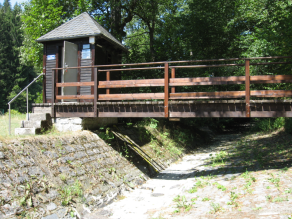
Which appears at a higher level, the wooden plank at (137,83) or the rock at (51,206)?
the wooden plank at (137,83)

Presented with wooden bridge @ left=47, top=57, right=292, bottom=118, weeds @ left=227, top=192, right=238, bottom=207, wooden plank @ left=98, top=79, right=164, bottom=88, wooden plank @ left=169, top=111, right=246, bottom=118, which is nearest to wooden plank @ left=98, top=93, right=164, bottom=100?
wooden bridge @ left=47, top=57, right=292, bottom=118

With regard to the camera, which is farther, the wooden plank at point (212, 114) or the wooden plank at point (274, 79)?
the wooden plank at point (212, 114)

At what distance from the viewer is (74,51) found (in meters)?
11.5

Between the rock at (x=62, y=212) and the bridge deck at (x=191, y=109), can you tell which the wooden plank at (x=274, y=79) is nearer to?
the bridge deck at (x=191, y=109)

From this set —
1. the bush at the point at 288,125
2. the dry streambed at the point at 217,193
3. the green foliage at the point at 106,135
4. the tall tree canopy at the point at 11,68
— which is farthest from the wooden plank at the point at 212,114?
the tall tree canopy at the point at 11,68

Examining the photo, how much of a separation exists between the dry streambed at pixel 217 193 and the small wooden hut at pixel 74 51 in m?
5.52

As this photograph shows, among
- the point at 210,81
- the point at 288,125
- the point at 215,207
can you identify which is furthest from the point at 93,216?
the point at 288,125

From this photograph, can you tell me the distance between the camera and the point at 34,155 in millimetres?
6441

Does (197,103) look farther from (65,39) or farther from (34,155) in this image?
(65,39)

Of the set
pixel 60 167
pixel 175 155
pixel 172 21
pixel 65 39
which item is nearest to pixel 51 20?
pixel 65 39

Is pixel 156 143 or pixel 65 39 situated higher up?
pixel 65 39

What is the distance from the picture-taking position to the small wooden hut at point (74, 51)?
11188 millimetres

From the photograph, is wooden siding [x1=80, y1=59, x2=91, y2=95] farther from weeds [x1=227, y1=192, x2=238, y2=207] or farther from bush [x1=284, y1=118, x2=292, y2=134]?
bush [x1=284, y1=118, x2=292, y2=134]

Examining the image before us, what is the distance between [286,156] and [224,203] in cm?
528
